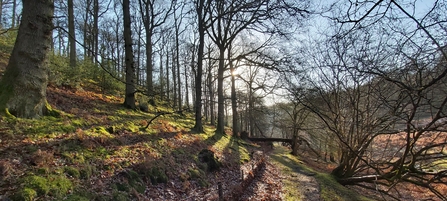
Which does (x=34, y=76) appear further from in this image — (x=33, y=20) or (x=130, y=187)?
(x=130, y=187)

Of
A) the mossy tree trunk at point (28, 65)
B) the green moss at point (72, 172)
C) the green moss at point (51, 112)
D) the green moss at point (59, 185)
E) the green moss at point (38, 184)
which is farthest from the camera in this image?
the green moss at point (51, 112)

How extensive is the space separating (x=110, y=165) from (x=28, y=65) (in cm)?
274

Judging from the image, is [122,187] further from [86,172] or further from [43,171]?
[43,171]

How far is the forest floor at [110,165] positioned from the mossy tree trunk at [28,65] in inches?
14.6

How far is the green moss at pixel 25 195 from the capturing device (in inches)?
Answer: 120

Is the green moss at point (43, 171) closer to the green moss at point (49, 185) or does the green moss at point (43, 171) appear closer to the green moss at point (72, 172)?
the green moss at point (49, 185)

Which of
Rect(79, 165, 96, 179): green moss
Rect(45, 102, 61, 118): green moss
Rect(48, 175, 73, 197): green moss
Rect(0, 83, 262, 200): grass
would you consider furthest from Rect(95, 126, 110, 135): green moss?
Rect(48, 175, 73, 197): green moss

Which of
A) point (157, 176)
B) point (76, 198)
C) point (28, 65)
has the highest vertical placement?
point (28, 65)

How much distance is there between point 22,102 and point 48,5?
7.24 ft

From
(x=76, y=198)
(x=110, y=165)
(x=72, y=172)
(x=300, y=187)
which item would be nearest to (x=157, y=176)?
(x=110, y=165)

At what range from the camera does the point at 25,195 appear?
10.2ft

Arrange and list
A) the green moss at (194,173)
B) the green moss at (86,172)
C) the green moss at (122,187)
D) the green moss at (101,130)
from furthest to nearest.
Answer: the green moss at (194,173) < the green moss at (101,130) < the green moss at (122,187) < the green moss at (86,172)

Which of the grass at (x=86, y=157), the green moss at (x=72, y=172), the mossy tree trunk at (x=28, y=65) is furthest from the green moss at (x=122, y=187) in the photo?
the mossy tree trunk at (x=28, y=65)

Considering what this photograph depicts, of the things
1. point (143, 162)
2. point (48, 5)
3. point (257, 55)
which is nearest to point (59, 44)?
point (257, 55)
